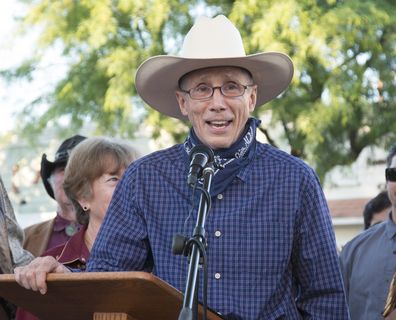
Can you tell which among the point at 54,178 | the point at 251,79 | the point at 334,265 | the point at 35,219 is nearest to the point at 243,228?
the point at 334,265

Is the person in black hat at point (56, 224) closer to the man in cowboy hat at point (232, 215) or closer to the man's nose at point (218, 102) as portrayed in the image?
the man in cowboy hat at point (232, 215)

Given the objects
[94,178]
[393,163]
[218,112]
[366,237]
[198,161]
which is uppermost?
[218,112]

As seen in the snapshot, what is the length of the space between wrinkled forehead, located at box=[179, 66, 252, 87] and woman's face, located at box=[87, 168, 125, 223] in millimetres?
1425

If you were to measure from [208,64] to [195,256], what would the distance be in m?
1.32

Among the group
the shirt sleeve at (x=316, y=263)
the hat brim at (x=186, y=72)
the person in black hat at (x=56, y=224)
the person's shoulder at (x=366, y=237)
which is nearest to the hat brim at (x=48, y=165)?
the person in black hat at (x=56, y=224)

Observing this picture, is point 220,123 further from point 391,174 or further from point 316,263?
point 391,174

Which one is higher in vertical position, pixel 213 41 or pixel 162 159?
pixel 213 41

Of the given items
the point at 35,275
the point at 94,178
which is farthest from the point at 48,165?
the point at 35,275

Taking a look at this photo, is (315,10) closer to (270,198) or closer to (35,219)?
(270,198)

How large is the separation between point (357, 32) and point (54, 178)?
32.4ft

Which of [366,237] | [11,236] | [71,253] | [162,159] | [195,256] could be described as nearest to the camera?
[195,256]

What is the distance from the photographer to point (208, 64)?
4672 mm

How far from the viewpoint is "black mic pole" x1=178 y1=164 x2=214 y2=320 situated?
343 cm

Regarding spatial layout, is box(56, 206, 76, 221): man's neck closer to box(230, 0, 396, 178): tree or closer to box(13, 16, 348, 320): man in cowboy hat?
box(13, 16, 348, 320): man in cowboy hat
